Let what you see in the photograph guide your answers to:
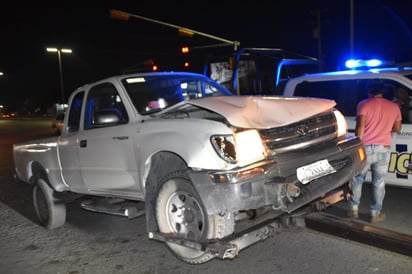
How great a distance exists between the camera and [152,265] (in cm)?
479

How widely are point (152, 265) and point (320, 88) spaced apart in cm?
425

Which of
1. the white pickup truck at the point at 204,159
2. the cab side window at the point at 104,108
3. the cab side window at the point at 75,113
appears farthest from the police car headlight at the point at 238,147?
the cab side window at the point at 75,113

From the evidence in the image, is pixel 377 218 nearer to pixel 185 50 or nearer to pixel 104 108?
pixel 104 108

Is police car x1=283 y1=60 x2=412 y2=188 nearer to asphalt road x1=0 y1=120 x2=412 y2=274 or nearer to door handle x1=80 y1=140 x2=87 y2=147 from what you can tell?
asphalt road x1=0 y1=120 x2=412 y2=274

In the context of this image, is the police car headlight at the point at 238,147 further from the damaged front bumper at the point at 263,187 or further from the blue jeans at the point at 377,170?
the blue jeans at the point at 377,170

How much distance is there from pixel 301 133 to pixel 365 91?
3.03m

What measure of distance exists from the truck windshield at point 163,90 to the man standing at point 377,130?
186 centimetres

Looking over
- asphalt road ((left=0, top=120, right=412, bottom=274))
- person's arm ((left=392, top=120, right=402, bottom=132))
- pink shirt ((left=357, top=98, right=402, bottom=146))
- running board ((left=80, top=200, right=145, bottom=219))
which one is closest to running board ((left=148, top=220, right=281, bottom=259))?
asphalt road ((left=0, top=120, right=412, bottom=274))

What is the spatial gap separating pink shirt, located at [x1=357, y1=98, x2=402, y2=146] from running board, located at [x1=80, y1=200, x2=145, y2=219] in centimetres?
296

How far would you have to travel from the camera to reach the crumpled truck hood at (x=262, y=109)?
13.2ft

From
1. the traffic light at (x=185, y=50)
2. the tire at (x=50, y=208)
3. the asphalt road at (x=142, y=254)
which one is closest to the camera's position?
the asphalt road at (x=142, y=254)

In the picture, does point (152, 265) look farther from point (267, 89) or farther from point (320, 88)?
point (267, 89)

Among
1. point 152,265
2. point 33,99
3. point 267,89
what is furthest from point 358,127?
point 33,99

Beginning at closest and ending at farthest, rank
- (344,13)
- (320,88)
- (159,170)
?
(159,170), (320,88), (344,13)
